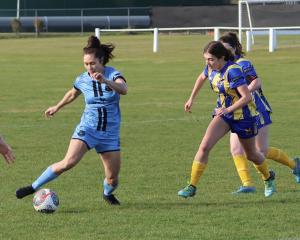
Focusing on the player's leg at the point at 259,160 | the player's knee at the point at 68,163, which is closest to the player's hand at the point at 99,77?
the player's knee at the point at 68,163

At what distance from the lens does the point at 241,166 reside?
10602 millimetres

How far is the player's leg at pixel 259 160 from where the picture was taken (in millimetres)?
9938

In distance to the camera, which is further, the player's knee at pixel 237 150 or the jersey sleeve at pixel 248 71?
the player's knee at pixel 237 150

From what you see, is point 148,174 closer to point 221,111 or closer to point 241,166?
point 241,166

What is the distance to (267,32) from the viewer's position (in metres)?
43.7

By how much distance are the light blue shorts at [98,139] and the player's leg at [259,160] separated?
55.6 inches

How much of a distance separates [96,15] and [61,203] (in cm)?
6503

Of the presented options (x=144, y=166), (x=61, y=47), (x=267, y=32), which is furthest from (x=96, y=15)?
(x=144, y=166)

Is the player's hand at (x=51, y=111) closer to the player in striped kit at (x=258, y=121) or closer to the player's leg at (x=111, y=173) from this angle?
the player's leg at (x=111, y=173)

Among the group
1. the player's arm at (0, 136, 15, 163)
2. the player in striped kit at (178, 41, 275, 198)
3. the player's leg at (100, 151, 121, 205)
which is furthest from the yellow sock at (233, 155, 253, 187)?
the player's arm at (0, 136, 15, 163)

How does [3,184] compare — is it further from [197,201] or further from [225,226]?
[225,226]

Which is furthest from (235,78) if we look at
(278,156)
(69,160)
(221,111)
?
(69,160)

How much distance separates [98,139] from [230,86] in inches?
57.3

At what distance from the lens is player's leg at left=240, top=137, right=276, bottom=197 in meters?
9.94
